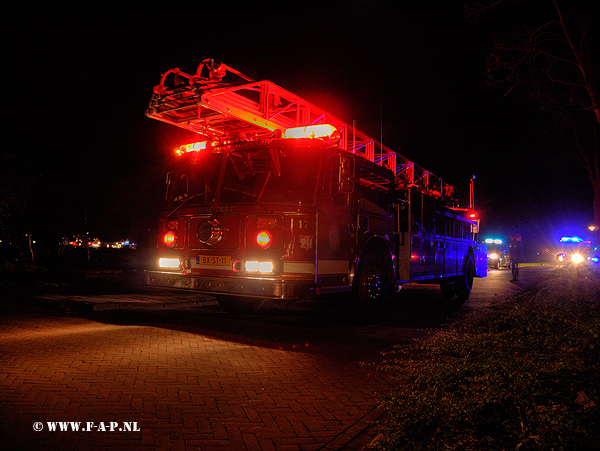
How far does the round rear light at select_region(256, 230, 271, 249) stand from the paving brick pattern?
1504 millimetres

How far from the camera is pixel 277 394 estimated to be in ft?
15.5

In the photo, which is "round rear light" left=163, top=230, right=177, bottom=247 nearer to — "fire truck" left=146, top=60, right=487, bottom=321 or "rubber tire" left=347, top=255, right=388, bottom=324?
"fire truck" left=146, top=60, right=487, bottom=321

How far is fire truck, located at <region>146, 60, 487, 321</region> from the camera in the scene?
6.99 m

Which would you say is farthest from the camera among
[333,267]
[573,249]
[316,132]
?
[573,249]

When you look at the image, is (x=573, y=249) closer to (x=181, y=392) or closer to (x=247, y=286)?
(x=247, y=286)

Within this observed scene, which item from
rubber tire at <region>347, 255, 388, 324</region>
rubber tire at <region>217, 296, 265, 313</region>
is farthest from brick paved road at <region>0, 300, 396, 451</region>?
rubber tire at <region>217, 296, 265, 313</region>

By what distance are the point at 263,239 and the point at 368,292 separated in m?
2.60

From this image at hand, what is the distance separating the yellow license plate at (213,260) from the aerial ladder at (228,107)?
206 cm

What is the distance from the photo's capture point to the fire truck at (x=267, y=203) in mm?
6988

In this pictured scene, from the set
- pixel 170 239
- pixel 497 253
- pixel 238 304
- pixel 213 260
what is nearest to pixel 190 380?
pixel 213 260

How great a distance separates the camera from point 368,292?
8.62 metres

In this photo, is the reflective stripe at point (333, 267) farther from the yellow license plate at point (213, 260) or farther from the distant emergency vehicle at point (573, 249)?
the distant emergency vehicle at point (573, 249)

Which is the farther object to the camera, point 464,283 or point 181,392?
point 464,283

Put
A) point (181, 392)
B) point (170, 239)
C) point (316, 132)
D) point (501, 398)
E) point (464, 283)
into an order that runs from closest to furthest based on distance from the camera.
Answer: point (501, 398) → point (181, 392) → point (316, 132) → point (170, 239) → point (464, 283)
